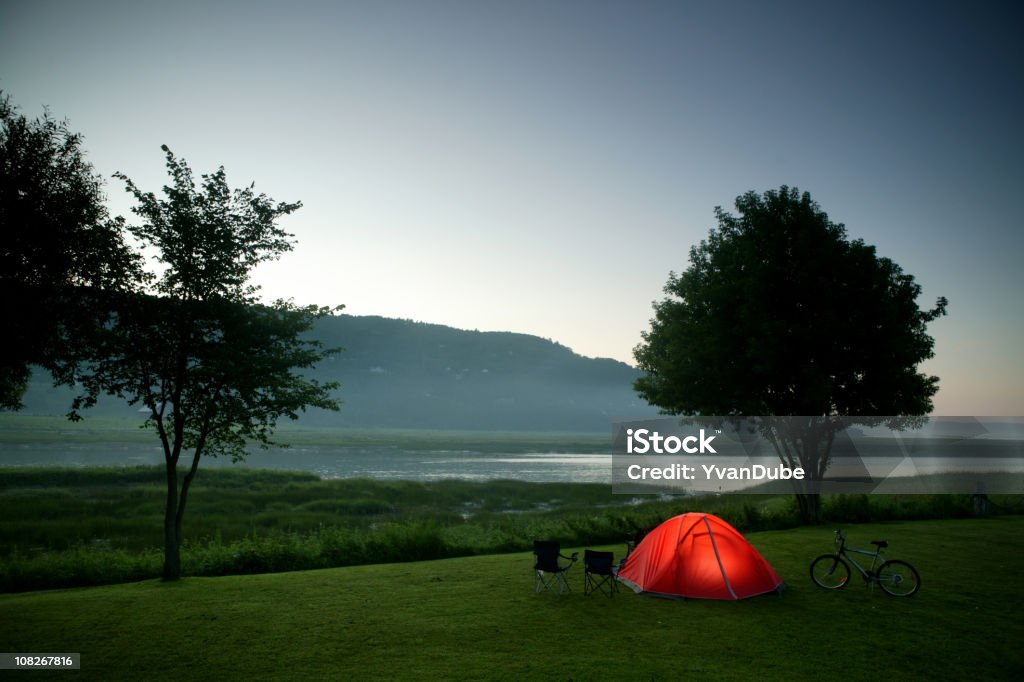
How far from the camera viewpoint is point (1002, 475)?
4012 centimetres

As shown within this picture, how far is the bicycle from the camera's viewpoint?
14.2m

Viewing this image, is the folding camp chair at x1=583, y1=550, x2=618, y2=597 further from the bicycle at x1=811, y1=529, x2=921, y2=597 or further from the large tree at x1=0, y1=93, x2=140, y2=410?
the large tree at x1=0, y1=93, x2=140, y2=410

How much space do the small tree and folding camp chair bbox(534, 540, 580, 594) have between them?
7.62 meters

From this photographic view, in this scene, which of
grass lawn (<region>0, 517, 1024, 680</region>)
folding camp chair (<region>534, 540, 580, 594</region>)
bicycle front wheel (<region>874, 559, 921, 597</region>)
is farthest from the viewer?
folding camp chair (<region>534, 540, 580, 594</region>)

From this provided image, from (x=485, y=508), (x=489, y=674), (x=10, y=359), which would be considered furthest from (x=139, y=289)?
(x=485, y=508)

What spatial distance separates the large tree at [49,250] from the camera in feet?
52.0

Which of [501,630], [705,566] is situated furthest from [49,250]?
[705,566]

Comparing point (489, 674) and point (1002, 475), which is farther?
point (1002, 475)

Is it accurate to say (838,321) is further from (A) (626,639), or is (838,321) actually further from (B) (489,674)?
(B) (489,674)

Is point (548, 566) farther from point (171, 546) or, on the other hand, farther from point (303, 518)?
point (303, 518)

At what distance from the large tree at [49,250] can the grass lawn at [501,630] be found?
699 cm

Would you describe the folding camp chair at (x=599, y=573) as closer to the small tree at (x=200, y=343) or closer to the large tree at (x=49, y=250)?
the small tree at (x=200, y=343)

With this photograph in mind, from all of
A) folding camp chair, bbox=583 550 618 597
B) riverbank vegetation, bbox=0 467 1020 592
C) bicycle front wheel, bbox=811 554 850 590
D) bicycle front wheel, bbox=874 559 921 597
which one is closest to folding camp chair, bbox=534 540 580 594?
folding camp chair, bbox=583 550 618 597

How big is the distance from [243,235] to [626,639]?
15866mm
